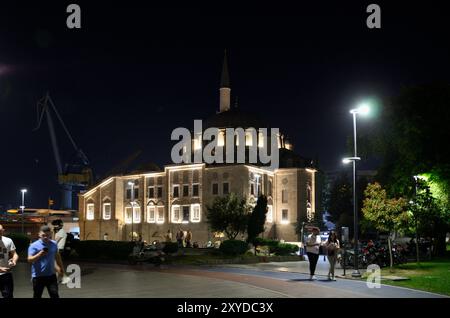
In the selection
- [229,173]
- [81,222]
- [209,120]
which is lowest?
[81,222]

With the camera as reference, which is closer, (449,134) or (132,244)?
(132,244)

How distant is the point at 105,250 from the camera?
116 ft

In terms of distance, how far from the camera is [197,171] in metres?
82.1

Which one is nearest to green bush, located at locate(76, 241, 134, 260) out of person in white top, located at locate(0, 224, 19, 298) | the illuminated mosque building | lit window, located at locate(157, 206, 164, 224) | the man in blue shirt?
person in white top, located at locate(0, 224, 19, 298)

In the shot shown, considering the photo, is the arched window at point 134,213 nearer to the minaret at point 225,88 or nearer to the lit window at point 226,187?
the lit window at point 226,187

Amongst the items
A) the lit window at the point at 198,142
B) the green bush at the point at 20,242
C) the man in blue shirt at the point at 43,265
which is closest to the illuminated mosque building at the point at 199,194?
the lit window at the point at 198,142

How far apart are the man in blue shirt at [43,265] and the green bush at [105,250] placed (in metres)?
23.0

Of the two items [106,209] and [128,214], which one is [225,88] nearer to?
[128,214]

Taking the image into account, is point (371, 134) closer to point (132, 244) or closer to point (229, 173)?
point (132, 244)

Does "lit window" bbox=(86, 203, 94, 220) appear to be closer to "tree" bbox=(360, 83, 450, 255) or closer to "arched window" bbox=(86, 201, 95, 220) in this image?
"arched window" bbox=(86, 201, 95, 220)

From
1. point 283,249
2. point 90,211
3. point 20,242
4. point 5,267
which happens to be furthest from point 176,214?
point 5,267

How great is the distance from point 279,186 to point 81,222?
32.3m
